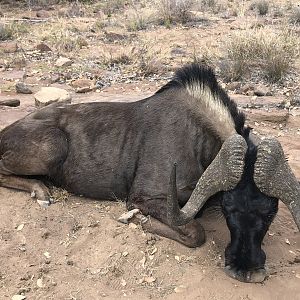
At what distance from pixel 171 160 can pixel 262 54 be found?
19.3 feet

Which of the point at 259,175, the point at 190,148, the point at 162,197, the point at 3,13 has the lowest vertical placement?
the point at 3,13

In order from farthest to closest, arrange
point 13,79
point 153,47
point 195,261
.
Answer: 1. point 153,47
2. point 13,79
3. point 195,261

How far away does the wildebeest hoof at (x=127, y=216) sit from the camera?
5004 mm

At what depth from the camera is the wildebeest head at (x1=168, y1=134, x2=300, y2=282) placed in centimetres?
388

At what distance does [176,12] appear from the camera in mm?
15953

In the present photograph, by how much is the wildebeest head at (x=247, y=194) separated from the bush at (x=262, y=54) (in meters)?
5.79

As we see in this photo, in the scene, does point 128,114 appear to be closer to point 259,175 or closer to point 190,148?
point 190,148

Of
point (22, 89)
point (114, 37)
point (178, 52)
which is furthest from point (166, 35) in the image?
point (22, 89)

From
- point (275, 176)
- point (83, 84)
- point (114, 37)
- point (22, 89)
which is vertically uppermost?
point (275, 176)

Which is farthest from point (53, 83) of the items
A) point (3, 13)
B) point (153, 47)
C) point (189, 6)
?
point (3, 13)

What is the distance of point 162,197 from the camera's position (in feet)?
16.5

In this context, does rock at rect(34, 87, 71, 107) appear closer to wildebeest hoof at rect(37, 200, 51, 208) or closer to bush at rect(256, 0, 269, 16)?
wildebeest hoof at rect(37, 200, 51, 208)

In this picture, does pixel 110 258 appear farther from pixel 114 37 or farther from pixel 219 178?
pixel 114 37

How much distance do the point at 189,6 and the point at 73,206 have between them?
12.1 meters
